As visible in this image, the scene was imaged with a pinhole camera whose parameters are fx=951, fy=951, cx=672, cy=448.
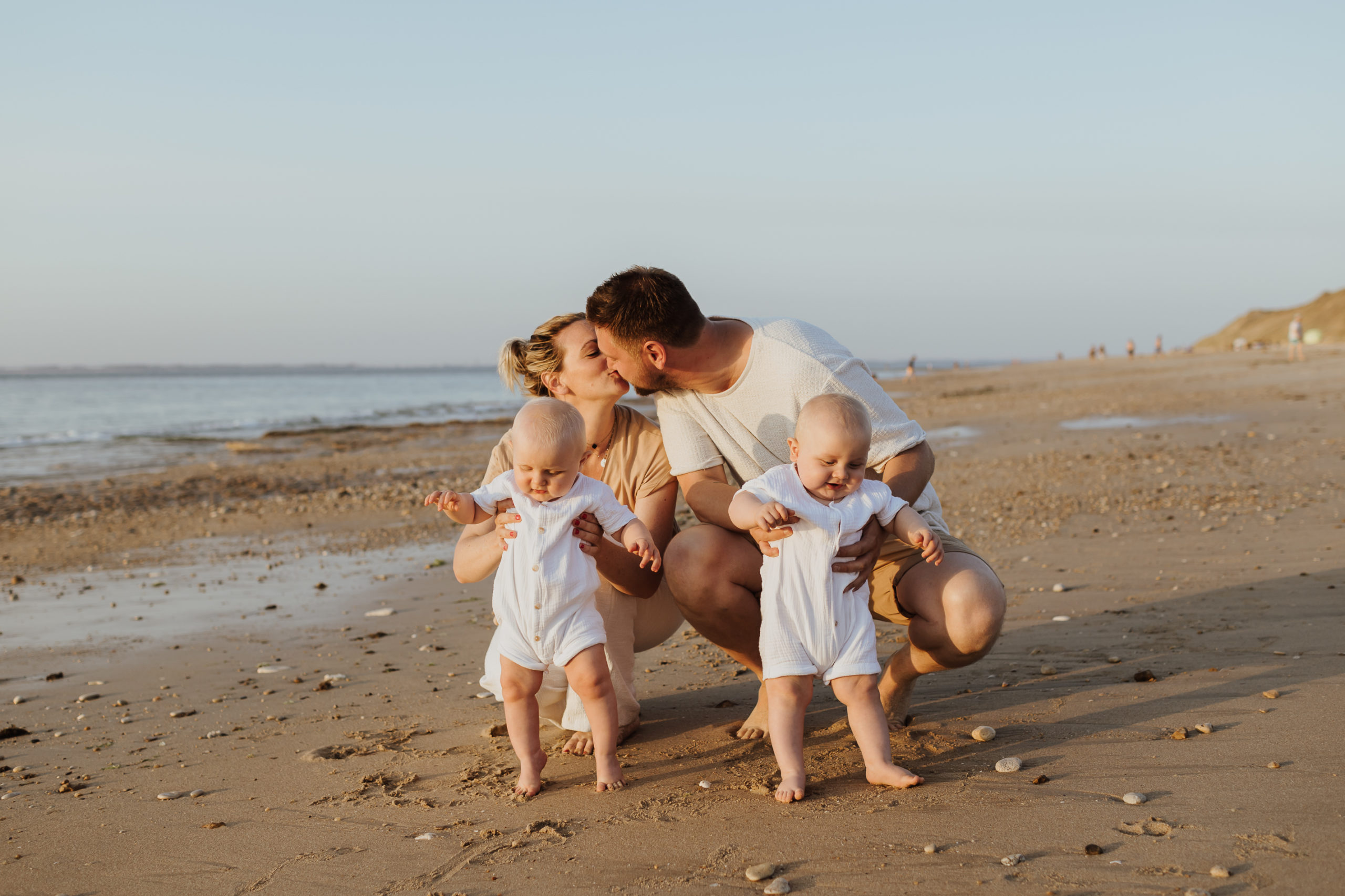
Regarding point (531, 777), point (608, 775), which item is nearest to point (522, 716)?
point (531, 777)

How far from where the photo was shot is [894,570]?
135 inches

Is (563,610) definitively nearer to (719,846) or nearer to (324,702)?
(719,846)

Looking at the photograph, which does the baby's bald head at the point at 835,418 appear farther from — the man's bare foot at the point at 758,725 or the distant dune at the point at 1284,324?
the distant dune at the point at 1284,324

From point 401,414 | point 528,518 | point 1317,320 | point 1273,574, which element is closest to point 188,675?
point 528,518

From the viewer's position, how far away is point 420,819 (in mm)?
2871

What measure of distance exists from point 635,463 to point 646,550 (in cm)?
81

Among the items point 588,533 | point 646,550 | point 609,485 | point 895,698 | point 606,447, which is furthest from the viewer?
point 606,447

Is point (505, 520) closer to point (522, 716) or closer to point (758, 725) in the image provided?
point (522, 716)

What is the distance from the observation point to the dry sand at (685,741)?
248 cm

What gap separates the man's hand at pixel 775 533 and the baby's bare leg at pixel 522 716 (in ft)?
2.78

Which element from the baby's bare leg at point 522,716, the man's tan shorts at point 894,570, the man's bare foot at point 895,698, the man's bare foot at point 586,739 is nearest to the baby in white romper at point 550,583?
the baby's bare leg at point 522,716

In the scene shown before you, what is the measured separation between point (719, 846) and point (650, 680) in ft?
5.78

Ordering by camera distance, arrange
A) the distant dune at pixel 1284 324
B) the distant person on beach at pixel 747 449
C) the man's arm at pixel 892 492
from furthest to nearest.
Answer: the distant dune at pixel 1284 324 → the distant person on beach at pixel 747 449 → the man's arm at pixel 892 492

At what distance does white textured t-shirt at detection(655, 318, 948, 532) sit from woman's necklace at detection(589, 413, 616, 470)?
26 centimetres
